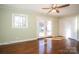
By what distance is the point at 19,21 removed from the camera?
184 centimetres

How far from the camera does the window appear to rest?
1.82 meters

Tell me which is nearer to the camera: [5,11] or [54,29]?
[5,11]

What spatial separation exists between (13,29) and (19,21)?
0.18 metres

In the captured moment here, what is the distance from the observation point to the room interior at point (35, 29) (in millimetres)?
1804

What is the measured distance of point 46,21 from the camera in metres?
1.88

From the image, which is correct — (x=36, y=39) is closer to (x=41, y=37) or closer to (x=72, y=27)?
(x=41, y=37)

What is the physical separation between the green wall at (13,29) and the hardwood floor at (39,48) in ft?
0.41

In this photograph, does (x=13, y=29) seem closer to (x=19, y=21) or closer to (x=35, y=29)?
(x=19, y=21)

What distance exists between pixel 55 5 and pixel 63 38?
616mm

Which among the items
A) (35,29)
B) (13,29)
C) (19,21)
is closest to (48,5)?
(35,29)

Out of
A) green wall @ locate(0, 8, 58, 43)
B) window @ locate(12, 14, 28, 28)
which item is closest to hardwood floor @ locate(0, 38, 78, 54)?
green wall @ locate(0, 8, 58, 43)

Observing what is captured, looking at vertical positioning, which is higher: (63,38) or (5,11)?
(5,11)

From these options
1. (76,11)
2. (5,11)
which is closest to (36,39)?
(5,11)

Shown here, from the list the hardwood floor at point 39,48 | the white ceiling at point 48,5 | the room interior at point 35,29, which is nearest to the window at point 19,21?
the room interior at point 35,29
